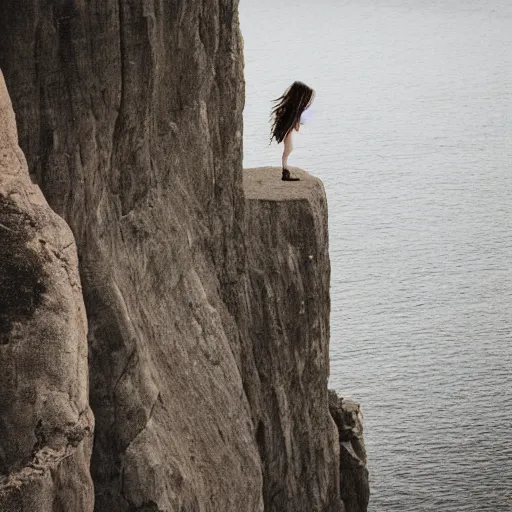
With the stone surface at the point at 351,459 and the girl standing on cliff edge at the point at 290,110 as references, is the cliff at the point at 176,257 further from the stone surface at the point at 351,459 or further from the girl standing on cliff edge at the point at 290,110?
the stone surface at the point at 351,459

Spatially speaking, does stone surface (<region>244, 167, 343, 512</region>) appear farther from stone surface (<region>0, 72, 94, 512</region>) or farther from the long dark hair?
stone surface (<region>0, 72, 94, 512</region>)

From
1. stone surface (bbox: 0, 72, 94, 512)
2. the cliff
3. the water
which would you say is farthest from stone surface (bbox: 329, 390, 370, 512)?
stone surface (bbox: 0, 72, 94, 512)

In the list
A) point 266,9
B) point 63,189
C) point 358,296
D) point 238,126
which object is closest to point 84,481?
point 63,189

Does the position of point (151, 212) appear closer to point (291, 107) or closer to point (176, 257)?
point (176, 257)

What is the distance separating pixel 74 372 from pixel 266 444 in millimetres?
5736

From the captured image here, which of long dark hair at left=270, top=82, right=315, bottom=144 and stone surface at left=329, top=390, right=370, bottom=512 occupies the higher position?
long dark hair at left=270, top=82, right=315, bottom=144

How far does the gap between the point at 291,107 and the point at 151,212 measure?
3518mm

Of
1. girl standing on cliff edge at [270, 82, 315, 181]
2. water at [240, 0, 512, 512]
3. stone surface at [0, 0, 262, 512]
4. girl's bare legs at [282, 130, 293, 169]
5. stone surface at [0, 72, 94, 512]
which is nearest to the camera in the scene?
stone surface at [0, 72, 94, 512]

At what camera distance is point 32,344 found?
9.18m

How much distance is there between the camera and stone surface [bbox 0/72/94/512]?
9.12m

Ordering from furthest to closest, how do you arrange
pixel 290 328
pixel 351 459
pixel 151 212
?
pixel 351 459, pixel 290 328, pixel 151 212

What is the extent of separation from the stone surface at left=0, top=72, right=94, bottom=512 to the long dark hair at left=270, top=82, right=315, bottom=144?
6466mm

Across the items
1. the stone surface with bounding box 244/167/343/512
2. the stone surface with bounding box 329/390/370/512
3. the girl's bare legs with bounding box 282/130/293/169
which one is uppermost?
the girl's bare legs with bounding box 282/130/293/169

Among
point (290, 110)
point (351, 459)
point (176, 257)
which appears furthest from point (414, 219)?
point (176, 257)
